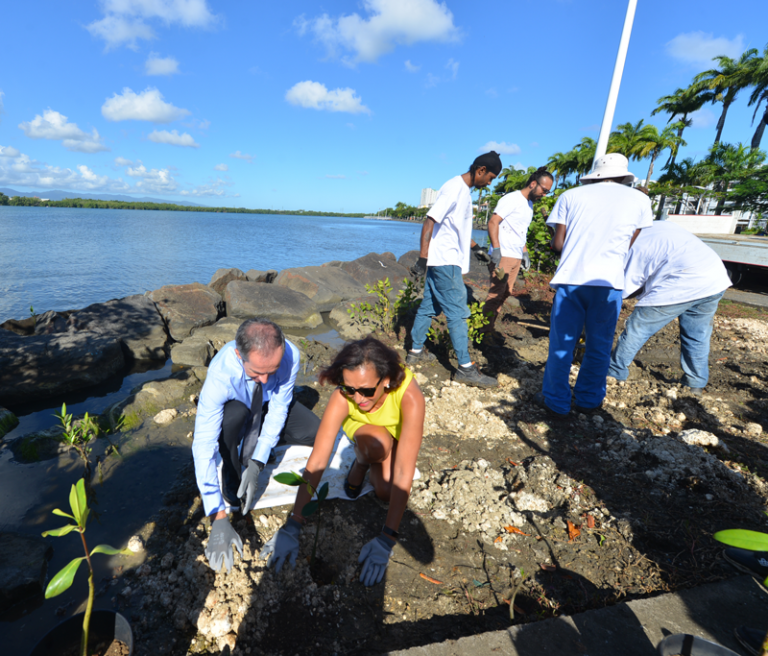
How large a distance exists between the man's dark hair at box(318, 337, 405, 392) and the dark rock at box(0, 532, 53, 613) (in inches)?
76.5

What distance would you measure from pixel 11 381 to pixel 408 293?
490 cm

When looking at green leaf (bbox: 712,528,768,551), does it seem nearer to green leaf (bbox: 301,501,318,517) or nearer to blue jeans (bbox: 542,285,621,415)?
green leaf (bbox: 301,501,318,517)

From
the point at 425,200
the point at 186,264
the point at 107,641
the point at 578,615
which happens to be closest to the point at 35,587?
the point at 107,641

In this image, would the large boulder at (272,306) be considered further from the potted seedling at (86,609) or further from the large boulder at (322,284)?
the potted seedling at (86,609)

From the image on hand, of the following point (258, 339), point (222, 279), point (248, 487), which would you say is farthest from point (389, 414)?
point (222, 279)

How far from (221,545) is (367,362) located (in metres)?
1.35

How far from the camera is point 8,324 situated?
20.7 feet

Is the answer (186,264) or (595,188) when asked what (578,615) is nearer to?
(595,188)

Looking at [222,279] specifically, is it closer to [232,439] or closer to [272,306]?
[272,306]

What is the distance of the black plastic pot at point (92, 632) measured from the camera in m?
1.52

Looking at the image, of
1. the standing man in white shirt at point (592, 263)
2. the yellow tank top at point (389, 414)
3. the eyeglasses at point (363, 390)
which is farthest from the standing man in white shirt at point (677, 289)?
the eyeglasses at point (363, 390)

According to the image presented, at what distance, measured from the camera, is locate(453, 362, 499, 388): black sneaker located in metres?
4.12

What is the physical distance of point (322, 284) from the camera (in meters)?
9.90

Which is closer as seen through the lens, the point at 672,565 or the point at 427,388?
the point at 672,565
